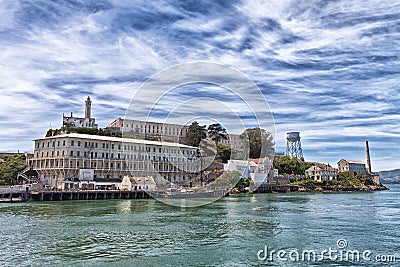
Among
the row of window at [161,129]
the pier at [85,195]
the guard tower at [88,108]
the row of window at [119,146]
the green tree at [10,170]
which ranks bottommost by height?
the pier at [85,195]

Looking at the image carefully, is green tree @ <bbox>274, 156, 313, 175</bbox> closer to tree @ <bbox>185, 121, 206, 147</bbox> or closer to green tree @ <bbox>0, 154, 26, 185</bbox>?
tree @ <bbox>185, 121, 206, 147</bbox>

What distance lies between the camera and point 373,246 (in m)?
23.9

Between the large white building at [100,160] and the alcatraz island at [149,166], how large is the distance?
0.61 ft

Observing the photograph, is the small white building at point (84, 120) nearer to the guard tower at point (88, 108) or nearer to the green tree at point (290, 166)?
the guard tower at point (88, 108)

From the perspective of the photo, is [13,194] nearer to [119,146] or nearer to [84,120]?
[119,146]

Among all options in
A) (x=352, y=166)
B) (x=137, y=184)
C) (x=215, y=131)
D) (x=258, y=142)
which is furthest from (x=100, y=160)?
(x=352, y=166)

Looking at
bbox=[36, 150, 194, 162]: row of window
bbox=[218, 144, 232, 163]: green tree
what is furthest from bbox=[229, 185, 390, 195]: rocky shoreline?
bbox=[36, 150, 194, 162]: row of window

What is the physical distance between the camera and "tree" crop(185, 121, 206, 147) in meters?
107

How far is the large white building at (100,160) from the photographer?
248 feet

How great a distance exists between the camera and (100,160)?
79562mm

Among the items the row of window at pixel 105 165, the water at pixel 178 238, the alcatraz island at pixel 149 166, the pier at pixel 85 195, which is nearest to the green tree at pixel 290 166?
the alcatraz island at pixel 149 166

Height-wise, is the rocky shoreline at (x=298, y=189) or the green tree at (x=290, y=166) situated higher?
the green tree at (x=290, y=166)

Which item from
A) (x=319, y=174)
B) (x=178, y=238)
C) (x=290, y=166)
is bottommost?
(x=178, y=238)

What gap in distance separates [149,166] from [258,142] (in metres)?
43.5
